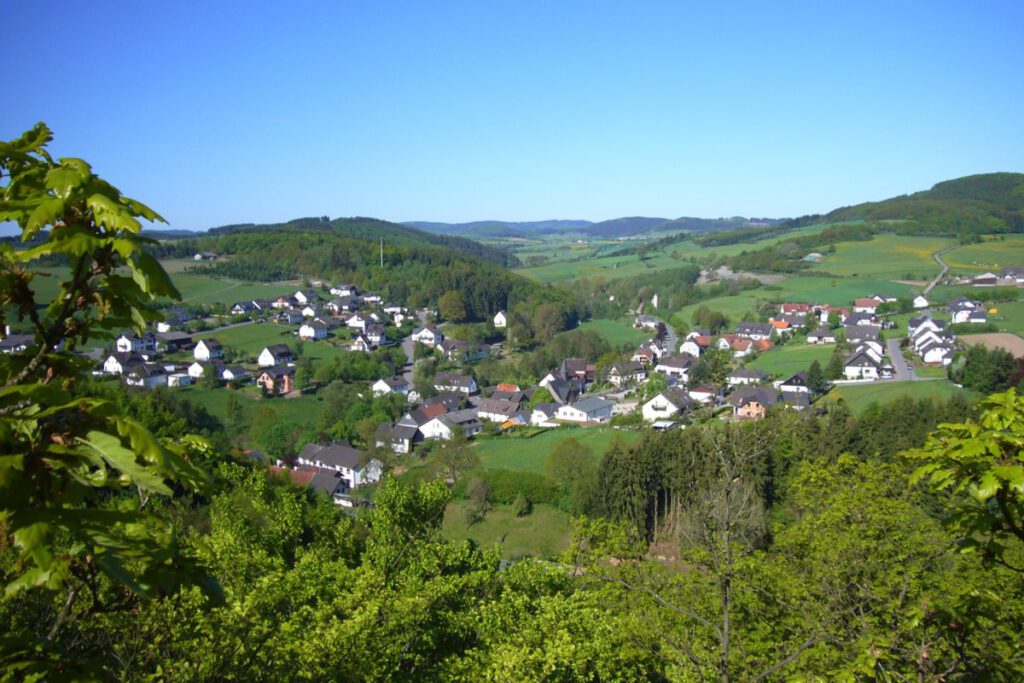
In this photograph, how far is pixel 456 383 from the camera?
57.8 meters

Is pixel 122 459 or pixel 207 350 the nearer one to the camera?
pixel 122 459

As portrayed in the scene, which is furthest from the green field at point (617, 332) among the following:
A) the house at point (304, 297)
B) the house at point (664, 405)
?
the house at point (304, 297)

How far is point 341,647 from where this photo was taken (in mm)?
6605

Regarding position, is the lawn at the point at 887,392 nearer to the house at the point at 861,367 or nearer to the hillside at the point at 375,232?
the house at the point at 861,367

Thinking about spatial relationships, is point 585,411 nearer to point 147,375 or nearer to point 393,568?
point 147,375

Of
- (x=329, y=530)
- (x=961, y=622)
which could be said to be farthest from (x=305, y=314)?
(x=961, y=622)

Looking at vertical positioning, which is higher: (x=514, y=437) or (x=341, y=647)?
(x=341, y=647)

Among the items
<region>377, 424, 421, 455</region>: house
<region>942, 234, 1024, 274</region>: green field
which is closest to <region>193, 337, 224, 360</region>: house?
<region>377, 424, 421, 455</region>: house

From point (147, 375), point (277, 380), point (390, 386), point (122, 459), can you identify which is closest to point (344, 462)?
point (390, 386)

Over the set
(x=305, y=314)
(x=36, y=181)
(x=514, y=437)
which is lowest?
(x=514, y=437)

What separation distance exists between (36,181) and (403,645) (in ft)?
24.6

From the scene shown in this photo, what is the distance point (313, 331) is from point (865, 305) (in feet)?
190

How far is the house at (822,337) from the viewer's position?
5979 cm

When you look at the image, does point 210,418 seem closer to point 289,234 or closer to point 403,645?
point 403,645
